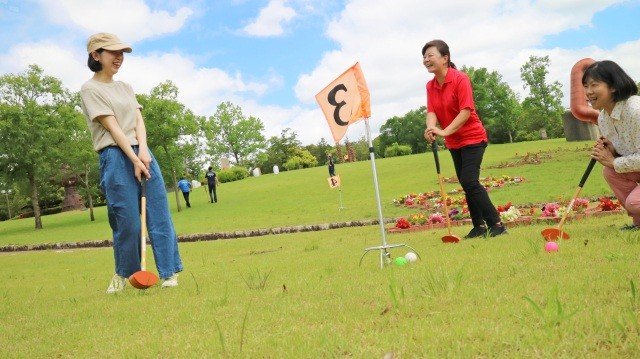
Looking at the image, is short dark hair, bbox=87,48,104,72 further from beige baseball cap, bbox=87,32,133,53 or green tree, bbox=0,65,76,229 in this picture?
green tree, bbox=0,65,76,229

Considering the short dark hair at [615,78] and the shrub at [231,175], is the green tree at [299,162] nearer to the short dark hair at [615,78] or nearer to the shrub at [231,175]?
the shrub at [231,175]

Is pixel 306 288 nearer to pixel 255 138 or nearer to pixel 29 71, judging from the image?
pixel 29 71

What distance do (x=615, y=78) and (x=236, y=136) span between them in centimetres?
7799

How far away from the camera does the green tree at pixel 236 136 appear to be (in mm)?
81250

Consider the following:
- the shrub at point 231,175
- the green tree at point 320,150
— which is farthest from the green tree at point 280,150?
the shrub at point 231,175

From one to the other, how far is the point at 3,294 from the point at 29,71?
94.9 ft

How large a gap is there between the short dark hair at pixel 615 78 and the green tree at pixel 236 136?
7704cm

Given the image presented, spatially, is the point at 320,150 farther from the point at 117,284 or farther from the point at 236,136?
the point at 117,284

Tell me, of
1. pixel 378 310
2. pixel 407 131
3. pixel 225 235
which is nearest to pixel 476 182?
pixel 378 310

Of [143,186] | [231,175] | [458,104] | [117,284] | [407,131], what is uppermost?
[407,131]

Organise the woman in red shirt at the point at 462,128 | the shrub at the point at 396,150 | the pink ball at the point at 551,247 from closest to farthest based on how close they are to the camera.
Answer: the pink ball at the point at 551,247, the woman in red shirt at the point at 462,128, the shrub at the point at 396,150

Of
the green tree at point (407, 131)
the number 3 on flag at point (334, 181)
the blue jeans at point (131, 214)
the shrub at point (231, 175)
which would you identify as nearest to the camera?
the blue jeans at point (131, 214)

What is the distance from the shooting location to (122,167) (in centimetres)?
505

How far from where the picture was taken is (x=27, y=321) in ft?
13.4
